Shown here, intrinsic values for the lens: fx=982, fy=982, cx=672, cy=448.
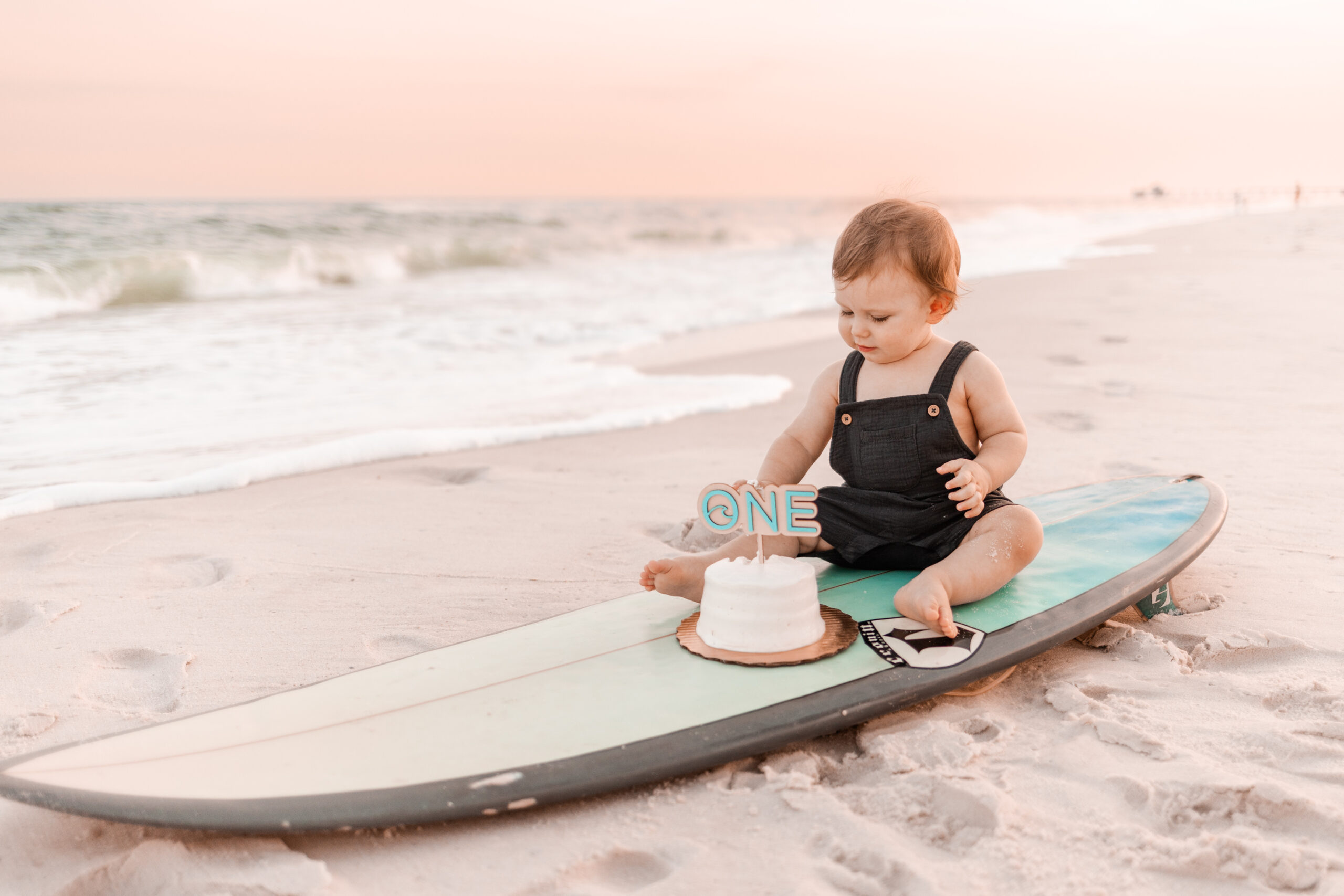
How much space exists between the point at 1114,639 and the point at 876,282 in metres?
1.01

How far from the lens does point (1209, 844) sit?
151cm

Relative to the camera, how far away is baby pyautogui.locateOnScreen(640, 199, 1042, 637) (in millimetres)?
2215

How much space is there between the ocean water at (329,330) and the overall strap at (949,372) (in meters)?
2.45

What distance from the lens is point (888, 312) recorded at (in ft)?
7.52

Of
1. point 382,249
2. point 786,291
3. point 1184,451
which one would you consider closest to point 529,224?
point 382,249

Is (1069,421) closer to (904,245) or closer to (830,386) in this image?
(830,386)

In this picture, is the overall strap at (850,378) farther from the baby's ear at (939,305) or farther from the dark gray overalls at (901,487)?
the baby's ear at (939,305)

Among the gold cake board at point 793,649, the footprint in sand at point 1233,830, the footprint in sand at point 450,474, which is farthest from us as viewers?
the footprint in sand at point 450,474

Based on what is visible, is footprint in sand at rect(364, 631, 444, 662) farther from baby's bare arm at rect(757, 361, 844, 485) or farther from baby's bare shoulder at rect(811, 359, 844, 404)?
baby's bare shoulder at rect(811, 359, 844, 404)

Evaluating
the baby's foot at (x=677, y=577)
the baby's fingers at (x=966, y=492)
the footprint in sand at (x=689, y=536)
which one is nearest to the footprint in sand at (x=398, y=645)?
the baby's foot at (x=677, y=577)

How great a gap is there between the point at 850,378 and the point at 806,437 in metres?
0.19

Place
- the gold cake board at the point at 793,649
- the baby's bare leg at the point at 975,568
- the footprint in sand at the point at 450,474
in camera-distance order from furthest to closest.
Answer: the footprint in sand at the point at 450,474
the baby's bare leg at the point at 975,568
the gold cake board at the point at 793,649

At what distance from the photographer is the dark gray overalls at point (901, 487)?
2.35m

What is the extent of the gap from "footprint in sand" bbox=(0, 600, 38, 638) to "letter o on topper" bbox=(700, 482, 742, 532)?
72.0 inches
